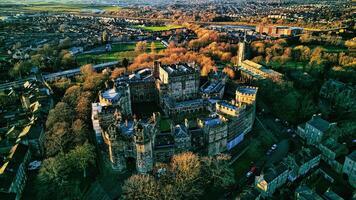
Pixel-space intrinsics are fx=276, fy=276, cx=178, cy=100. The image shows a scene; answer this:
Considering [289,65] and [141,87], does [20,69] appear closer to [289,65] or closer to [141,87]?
[141,87]

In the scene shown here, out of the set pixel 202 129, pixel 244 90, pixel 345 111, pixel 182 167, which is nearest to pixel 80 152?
pixel 182 167

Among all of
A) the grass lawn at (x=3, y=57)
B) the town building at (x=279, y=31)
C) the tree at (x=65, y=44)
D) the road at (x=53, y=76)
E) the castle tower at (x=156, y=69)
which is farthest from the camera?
the town building at (x=279, y=31)

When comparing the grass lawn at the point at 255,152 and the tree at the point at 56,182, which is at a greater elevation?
the tree at the point at 56,182

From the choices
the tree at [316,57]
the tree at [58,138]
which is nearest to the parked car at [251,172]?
the tree at [58,138]

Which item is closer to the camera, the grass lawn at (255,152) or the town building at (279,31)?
the grass lawn at (255,152)

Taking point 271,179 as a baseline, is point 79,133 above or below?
above

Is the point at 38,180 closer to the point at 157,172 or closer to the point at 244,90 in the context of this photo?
the point at 157,172

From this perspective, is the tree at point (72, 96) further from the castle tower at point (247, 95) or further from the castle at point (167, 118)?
the castle tower at point (247, 95)

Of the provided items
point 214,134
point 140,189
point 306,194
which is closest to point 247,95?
point 214,134
